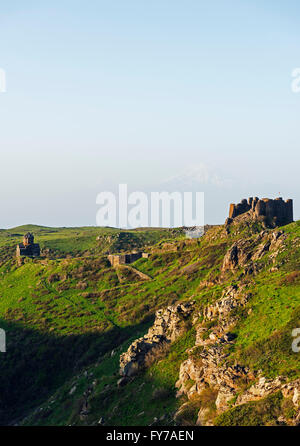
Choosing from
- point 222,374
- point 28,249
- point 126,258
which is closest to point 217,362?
point 222,374

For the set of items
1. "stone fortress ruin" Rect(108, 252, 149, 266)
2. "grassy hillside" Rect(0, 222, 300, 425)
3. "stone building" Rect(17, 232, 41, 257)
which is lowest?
"grassy hillside" Rect(0, 222, 300, 425)

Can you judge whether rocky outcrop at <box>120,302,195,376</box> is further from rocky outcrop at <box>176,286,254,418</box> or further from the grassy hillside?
rocky outcrop at <box>176,286,254,418</box>

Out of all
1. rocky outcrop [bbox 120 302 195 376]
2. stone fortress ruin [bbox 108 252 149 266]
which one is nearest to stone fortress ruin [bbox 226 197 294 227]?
stone fortress ruin [bbox 108 252 149 266]

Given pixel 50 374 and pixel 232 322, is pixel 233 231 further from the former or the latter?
pixel 232 322

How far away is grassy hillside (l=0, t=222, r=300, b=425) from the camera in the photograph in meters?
54.7

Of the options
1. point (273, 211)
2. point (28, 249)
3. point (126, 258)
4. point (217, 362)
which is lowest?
point (217, 362)

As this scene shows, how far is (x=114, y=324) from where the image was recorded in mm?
101812

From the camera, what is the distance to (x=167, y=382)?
189 feet

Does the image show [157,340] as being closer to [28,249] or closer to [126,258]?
[126,258]

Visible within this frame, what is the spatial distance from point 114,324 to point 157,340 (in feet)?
121

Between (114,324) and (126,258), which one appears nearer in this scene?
(114,324)

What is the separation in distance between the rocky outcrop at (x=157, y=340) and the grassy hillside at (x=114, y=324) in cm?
137

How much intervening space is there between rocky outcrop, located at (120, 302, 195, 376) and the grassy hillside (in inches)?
54.1

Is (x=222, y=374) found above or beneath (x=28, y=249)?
beneath
